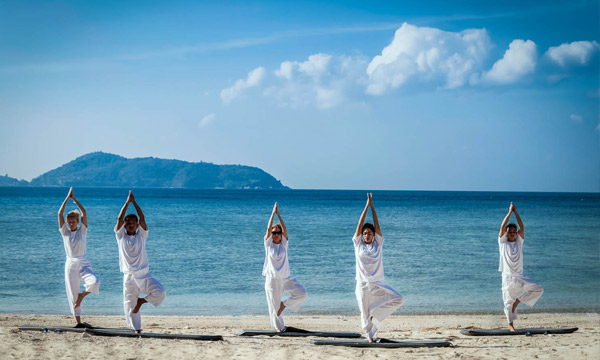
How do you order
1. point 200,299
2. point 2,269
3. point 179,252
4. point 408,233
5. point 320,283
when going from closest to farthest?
point 200,299 → point 320,283 → point 2,269 → point 179,252 → point 408,233

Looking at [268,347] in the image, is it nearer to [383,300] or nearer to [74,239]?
[383,300]

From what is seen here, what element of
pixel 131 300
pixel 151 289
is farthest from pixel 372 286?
pixel 131 300

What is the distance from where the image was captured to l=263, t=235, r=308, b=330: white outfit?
33.0ft

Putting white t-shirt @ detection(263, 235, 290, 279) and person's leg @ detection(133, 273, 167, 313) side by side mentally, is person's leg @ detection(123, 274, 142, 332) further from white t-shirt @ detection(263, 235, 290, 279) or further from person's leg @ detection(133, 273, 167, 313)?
white t-shirt @ detection(263, 235, 290, 279)

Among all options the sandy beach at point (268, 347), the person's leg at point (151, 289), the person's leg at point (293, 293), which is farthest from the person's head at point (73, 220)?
the person's leg at point (293, 293)

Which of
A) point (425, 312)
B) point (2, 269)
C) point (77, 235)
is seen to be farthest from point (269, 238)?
point (2, 269)

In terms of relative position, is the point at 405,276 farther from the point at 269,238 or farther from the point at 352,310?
the point at 269,238

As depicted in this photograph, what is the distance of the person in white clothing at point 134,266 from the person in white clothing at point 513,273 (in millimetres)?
6478

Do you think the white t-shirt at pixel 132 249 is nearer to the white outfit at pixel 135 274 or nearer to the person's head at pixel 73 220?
the white outfit at pixel 135 274

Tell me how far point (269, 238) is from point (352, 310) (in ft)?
19.2

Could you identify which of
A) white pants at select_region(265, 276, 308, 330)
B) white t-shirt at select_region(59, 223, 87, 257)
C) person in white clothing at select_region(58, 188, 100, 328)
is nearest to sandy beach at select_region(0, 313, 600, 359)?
white pants at select_region(265, 276, 308, 330)

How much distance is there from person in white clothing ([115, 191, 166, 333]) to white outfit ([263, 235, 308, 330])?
1.99m

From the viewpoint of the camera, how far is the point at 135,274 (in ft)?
31.0

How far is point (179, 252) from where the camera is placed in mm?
26344
